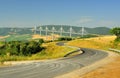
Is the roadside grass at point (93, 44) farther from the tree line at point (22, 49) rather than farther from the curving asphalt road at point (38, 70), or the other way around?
the curving asphalt road at point (38, 70)

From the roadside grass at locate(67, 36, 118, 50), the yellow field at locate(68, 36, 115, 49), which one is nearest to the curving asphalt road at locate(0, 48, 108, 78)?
the roadside grass at locate(67, 36, 118, 50)

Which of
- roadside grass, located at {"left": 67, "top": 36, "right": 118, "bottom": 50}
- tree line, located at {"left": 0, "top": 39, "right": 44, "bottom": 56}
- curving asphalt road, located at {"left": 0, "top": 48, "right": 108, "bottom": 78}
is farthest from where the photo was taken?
tree line, located at {"left": 0, "top": 39, "right": 44, "bottom": 56}

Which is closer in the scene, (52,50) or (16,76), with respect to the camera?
(16,76)

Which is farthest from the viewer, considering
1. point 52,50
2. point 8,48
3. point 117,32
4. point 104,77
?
point 117,32

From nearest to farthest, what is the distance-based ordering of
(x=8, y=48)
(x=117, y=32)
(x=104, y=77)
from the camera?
(x=104, y=77) → (x=8, y=48) → (x=117, y=32)

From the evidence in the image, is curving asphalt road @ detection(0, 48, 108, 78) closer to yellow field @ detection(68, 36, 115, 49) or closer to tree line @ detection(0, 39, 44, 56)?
yellow field @ detection(68, 36, 115, 49)

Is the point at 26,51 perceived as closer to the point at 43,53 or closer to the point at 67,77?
the point at 43,53

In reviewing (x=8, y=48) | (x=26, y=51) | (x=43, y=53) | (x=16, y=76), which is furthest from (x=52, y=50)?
(x=16, y=76)

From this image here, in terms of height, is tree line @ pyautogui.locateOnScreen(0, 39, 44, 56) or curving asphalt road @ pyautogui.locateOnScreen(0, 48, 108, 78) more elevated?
curving asphalt road @ pyautogui.locateOnScreen(0, 48, 108, 78)

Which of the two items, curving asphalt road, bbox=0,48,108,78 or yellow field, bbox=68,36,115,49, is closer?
curving asphalt road, bbox=0,48,108,78

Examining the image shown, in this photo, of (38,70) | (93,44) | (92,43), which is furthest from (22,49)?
(38,70)

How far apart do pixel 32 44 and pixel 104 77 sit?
9453 centimetres

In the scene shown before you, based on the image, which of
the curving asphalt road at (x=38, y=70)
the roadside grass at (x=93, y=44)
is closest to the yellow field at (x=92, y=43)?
the roadside grass at (x=93, y=44)

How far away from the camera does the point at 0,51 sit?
117750 millimetres
